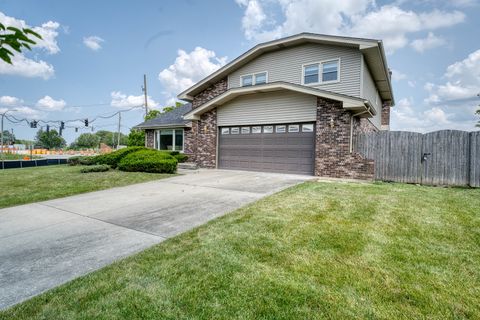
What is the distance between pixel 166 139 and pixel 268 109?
868cm

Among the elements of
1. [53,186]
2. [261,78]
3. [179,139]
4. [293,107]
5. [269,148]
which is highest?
[261,78]

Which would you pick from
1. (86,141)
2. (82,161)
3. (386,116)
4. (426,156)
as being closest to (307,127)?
(426,156)

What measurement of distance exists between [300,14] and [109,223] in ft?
42.6

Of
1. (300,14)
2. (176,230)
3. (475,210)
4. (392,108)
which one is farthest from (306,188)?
(392,108)

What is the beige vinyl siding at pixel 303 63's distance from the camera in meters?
10.8

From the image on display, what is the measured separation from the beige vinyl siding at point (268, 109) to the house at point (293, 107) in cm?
4

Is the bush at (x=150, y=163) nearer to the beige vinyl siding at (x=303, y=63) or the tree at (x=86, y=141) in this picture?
the beige vinyl siding at (x=303, y=63)

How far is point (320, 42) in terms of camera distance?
11359 millimetres

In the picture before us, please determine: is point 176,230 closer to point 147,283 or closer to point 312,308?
point 147,283

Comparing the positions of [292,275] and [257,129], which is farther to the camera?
[257,129]

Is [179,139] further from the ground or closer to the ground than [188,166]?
further from the ground

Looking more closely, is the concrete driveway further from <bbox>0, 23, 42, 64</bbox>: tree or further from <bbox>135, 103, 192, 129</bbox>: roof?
<bbox>135, 103, 192, 129</bbox>: roof

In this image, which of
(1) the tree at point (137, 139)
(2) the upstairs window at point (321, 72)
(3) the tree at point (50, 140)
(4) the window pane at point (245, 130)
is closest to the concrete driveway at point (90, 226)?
(4) the window pane at point (245, 130)

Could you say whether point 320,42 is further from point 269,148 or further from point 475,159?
point 475,159
